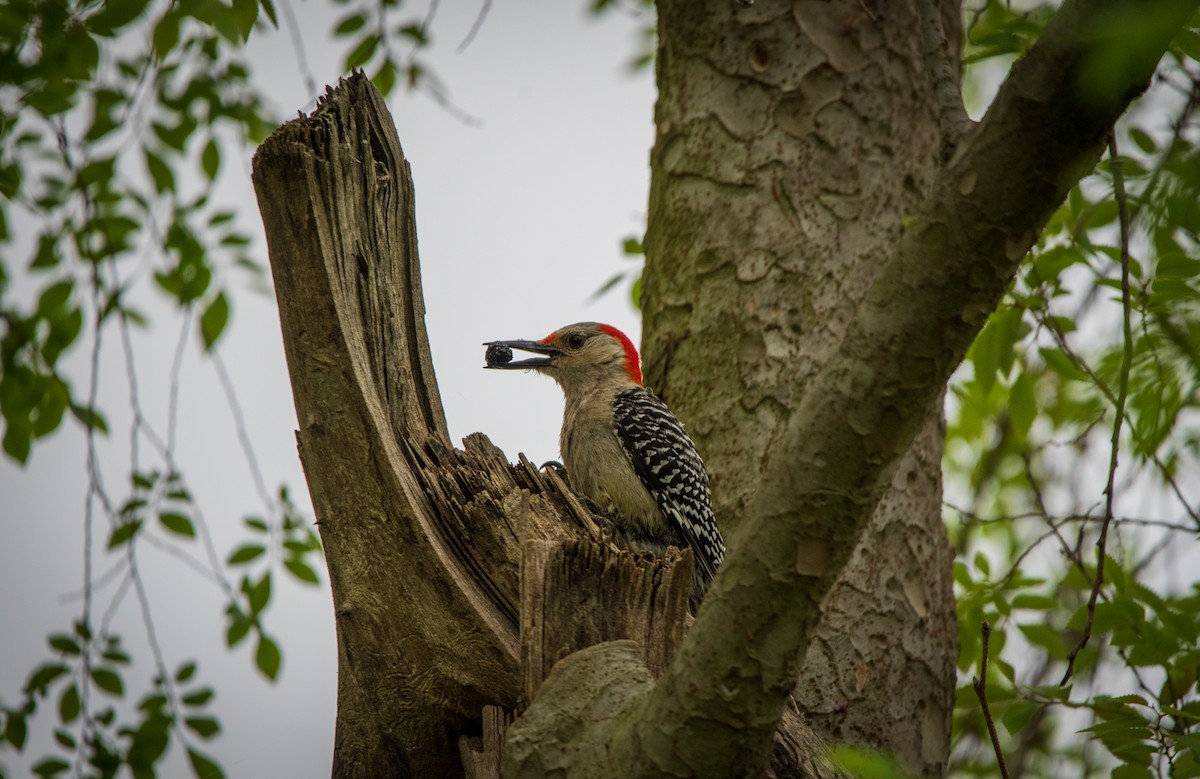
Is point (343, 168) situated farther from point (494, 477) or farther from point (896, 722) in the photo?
point (896, 722)

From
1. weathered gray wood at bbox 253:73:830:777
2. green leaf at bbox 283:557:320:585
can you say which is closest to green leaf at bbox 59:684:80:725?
green leaf at bbox 283:557:320:585

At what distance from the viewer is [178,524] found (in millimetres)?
4754

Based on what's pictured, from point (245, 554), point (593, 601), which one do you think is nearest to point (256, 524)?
point (245, 554)

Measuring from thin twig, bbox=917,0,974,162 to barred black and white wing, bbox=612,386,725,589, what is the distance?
1.55 meters

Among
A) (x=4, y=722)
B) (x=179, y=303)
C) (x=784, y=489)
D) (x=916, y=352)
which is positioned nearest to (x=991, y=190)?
(x=916, y=352)

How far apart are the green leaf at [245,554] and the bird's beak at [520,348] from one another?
→ 1.48 meters

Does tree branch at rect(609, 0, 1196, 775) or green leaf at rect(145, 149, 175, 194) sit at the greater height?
green leaf at rect(145, 149, 175, 194)

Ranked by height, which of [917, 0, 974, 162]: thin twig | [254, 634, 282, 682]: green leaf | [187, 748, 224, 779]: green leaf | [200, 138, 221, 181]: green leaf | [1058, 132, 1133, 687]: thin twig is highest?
[917, 0, 974, 162]: thin twig

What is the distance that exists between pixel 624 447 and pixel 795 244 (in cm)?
131

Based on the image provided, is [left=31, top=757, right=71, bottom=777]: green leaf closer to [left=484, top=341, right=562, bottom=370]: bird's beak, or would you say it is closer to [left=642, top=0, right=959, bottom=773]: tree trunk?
[left=484, top=341, right=562, bottom=370]: bird's beak

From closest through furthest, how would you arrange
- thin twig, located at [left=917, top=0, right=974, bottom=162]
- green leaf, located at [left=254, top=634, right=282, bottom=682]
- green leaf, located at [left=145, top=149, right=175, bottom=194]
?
thin twig, located at [left=917, top=0, right=974, bottom=162], green leaf, located at [left=254, top=634, right=282, bottom=682], green leaf, located at [left=145, top=149, right=175, bottom=194]

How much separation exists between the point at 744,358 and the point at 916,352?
6.85ft

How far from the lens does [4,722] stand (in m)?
4.54

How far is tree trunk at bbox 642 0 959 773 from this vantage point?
3.83 metres
